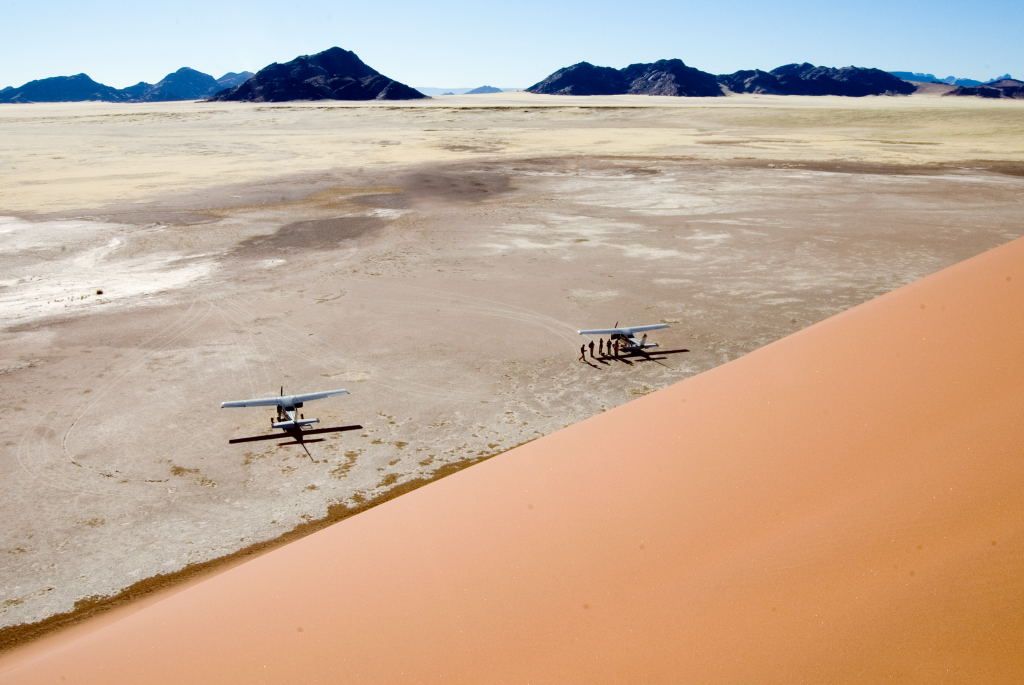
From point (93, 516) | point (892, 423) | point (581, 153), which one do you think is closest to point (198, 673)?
point (892, 423)

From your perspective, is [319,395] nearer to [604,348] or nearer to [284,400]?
[284,400]

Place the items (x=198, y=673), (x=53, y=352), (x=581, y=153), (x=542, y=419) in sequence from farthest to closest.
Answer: (x=581, y=153)
(x=53, y=352)
(x=542, y=419)
(x=198, y=673)

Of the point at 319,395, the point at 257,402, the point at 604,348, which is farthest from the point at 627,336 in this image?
the point at 257,402

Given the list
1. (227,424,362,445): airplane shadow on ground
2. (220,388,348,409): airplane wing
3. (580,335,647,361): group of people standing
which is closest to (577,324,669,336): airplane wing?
(580,335,647,361): group of people standing

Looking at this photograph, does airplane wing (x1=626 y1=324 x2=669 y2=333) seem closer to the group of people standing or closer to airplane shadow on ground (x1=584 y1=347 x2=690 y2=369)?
the group of people standing

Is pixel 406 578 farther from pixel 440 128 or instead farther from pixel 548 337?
pixel 440 128

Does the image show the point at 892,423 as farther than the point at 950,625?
Yes
